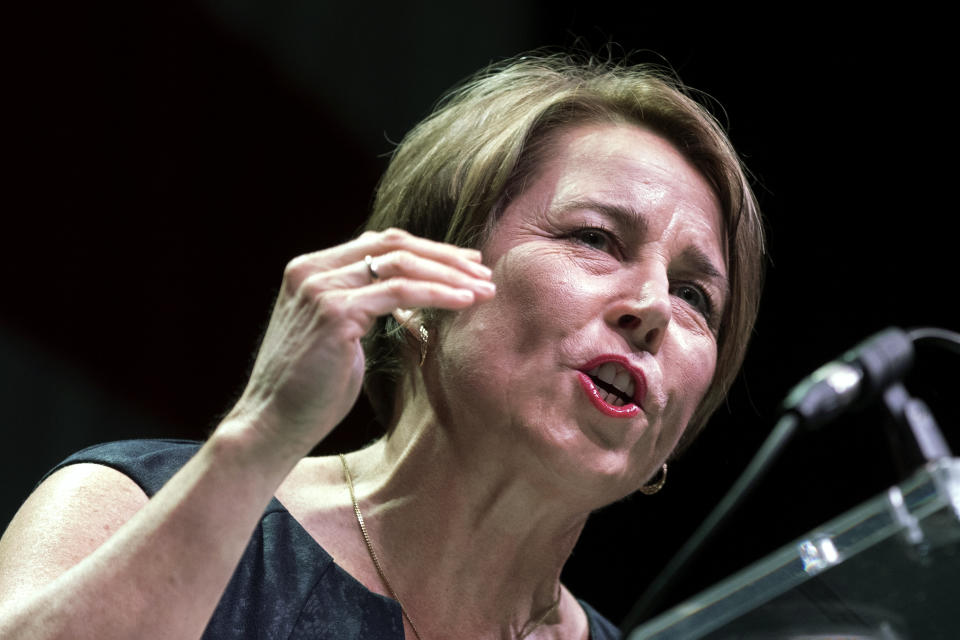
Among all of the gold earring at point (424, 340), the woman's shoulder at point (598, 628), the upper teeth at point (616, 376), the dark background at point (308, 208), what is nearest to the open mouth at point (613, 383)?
the upper teeth at point (616, 376)

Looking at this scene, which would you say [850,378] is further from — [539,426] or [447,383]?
[447,383]

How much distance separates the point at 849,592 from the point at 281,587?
33.5 inches

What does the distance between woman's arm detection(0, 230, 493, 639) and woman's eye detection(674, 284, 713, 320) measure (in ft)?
2.27

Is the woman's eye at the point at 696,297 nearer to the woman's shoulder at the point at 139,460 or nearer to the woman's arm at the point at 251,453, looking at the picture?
the woman's arm at the point at 251,453

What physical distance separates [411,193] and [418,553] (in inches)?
24.6

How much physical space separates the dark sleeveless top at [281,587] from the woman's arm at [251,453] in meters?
0.36

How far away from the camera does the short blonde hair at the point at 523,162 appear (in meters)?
1.75

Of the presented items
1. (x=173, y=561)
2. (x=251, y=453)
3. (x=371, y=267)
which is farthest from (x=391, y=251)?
(x=173, y=561)

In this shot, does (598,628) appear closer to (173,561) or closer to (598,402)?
(598,402)

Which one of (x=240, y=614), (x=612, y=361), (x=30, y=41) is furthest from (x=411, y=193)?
(x=30, y=41)

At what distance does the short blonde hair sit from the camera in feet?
5.76

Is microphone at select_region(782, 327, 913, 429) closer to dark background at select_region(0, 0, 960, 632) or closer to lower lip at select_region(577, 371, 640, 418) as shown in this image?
lower lip at select_region(577, 371, 640, 418)

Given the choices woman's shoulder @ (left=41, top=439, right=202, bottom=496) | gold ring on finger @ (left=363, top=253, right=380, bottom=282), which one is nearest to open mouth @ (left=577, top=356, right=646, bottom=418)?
gold ring on finger @ (left=363, top=253, right=380, bottom=282)

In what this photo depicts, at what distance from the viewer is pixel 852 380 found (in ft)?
3.92
